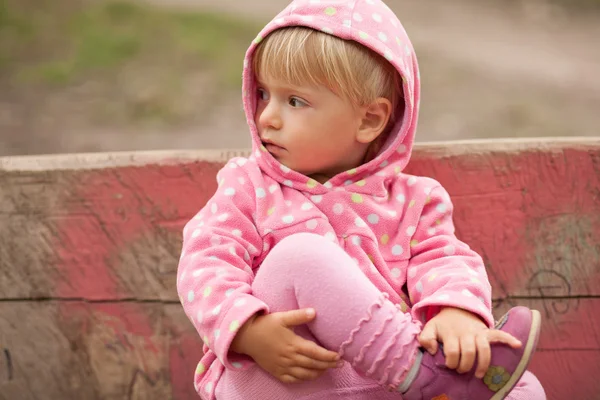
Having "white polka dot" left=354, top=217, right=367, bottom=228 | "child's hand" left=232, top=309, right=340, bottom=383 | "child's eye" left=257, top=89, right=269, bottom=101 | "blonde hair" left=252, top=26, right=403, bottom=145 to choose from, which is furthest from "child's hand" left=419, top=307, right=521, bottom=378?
"child's eye" left=257, top=89, right=269, bottom=101

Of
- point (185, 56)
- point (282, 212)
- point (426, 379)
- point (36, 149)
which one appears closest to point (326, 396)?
point (426, 379)

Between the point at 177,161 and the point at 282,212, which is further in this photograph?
the point at 177,161

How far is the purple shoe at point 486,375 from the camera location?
122 centimetres

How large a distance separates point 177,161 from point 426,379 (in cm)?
85

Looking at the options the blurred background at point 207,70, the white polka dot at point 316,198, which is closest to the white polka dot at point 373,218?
the white polka dot at point 316,198

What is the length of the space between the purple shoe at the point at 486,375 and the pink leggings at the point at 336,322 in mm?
35

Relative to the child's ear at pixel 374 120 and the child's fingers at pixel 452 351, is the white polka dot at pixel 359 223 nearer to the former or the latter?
the child's ear at pixel 374 120

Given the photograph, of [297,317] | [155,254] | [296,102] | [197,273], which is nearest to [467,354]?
[297,317]

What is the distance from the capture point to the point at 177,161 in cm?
180

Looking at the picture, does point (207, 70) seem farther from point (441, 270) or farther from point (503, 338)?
point (503, 338)

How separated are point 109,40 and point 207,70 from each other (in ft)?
3.25

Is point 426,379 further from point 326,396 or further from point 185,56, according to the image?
point 185,56

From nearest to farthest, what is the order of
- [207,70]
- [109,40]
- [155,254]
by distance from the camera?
[155,254] → [207,70] → [109,40]

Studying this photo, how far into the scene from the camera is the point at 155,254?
5.99 feet
